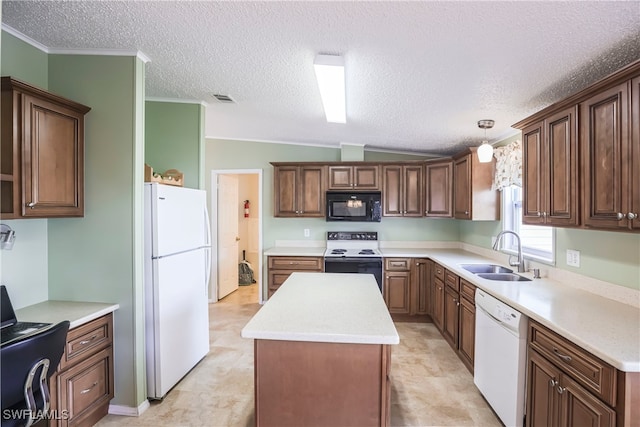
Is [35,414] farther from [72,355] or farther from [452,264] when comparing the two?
[452,264]

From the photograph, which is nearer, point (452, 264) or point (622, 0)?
point (622, 0)

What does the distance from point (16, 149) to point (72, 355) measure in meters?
1.19

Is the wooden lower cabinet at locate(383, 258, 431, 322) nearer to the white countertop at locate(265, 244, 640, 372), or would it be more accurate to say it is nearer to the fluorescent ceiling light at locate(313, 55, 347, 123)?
the white countertop at locate(265, 244, 640, 372)

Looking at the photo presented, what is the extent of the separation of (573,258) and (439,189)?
1963 millimetres

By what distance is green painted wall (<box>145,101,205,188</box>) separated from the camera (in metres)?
3.00

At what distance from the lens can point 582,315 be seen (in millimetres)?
1699

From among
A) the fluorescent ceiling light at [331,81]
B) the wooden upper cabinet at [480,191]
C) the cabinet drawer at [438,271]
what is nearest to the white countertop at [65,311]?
the fluorescent ceiling light at [331,81]

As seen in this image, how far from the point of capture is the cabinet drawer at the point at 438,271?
11.5 feet

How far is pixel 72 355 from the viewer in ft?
6.06

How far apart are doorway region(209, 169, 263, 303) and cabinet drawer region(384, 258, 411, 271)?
6.01 ft

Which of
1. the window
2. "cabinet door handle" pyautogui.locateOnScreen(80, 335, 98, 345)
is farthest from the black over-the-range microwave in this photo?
"cabinet door handle" pyautogui.locateOnScreen(80, 335, 98, 345)

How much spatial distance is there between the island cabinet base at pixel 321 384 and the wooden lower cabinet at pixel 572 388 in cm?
85

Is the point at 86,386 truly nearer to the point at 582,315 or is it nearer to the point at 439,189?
the point at 582,315

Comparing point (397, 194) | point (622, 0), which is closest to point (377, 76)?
point (622, 0)
